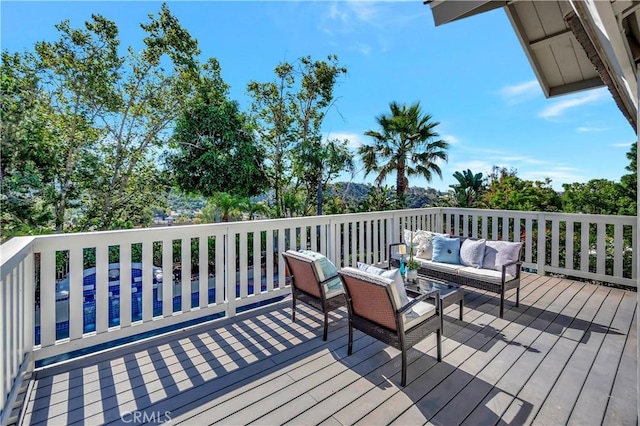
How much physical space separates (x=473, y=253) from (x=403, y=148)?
8.11m

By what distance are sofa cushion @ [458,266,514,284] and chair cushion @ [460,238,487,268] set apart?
0.52 ft

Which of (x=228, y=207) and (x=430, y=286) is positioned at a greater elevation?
(x=228, y=207)

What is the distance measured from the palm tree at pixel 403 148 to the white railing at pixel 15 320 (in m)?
10.6

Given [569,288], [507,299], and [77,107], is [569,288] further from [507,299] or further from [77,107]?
[77,107]

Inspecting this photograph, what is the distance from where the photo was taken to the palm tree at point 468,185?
12.7 metres

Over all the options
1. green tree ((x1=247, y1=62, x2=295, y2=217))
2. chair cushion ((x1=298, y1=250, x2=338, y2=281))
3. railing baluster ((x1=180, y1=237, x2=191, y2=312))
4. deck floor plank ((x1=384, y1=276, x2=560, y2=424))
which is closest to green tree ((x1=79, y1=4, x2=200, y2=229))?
green tree ((x1=247, y1=62, x2=295, y2=217))

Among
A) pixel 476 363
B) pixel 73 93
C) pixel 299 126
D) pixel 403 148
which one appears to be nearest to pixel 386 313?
pixel 476 363

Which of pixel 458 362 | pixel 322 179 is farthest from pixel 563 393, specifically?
pixel 322 179

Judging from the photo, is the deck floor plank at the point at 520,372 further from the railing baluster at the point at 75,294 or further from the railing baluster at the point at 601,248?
the railing baluster at the point at 75,294

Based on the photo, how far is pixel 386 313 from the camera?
2186mm

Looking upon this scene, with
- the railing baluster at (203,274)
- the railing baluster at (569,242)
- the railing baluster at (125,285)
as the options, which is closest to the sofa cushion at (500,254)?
A: the railing baluster at (569,242)

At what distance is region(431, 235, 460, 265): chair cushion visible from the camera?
4.06 metres

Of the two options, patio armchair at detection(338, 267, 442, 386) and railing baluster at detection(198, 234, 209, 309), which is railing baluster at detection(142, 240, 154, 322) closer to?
railing baluster at detection(198, 234, 209, 309)

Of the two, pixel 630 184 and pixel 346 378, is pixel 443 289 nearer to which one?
pixel 346 378
